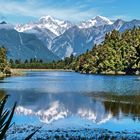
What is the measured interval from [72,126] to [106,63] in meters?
131

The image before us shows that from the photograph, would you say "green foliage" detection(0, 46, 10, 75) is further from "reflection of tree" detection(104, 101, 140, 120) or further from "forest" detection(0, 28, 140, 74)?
"reflection of tree" detection(104, 101, 140, 120)

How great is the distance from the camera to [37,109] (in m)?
46.4

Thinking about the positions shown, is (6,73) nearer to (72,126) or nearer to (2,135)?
(72,126)

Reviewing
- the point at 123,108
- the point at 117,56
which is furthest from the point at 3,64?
the point at 123,108

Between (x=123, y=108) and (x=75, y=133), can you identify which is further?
(x=123, y=108)

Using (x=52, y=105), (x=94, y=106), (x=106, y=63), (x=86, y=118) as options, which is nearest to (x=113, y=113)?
(x=86, y=118)

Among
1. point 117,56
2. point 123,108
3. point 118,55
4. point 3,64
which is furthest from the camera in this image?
point 118,55

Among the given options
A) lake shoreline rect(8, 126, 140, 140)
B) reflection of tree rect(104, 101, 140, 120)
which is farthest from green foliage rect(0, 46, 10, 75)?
lake shoreline rect(8, 126, 140, 140)

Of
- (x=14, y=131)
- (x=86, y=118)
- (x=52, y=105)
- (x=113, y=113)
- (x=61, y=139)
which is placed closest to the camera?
(x=61, y=139)

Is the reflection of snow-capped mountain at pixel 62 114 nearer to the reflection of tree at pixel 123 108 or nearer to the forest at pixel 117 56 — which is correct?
the reflection of tree at pixel 123 108

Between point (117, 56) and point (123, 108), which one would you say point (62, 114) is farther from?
point (117, 56)

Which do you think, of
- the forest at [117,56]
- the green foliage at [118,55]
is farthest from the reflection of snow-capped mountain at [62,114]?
the green foliage at [118,55]

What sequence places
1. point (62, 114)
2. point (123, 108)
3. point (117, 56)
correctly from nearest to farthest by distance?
1. point (62, 114)
2. point (123, 108)
3. point (117, 56)

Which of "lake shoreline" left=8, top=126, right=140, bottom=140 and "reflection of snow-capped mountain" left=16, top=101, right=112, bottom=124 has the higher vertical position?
"lake shoreline" left=8, top=126, right=140, bottom=140
